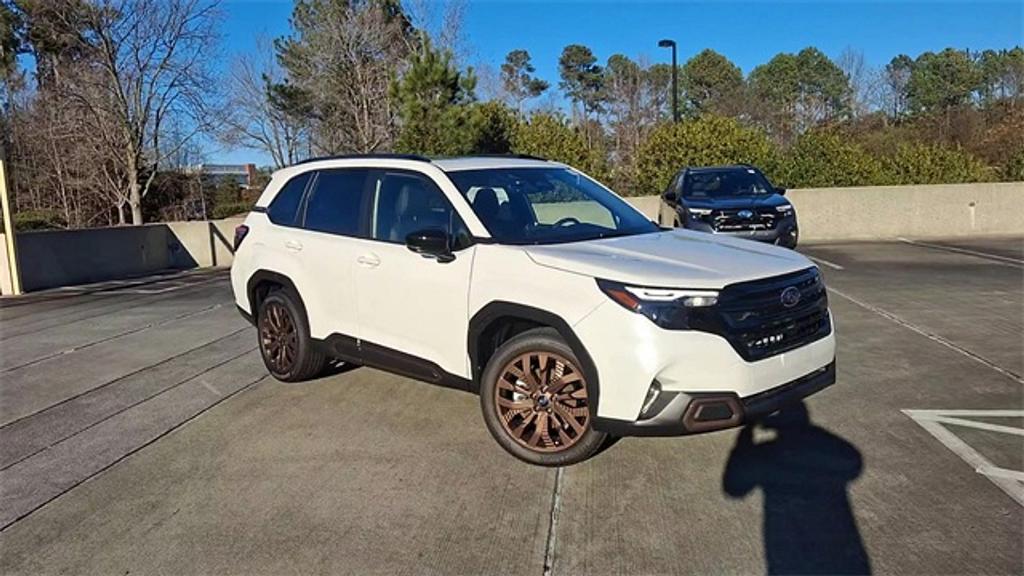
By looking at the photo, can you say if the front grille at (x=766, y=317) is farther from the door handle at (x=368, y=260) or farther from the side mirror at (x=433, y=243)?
the door handle at (x=368, y=260)

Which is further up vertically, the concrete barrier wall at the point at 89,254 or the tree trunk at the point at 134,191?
the tree trunk at the point at 134,191

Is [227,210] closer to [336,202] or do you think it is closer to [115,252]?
[115,252]

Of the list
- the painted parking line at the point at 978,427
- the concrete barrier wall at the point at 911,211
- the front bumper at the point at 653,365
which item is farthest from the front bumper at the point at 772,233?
the front bumper at the point at 653,365

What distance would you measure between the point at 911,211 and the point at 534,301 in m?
15.6

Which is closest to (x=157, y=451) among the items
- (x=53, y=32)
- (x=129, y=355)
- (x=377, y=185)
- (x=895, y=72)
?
(x=377, y=185)

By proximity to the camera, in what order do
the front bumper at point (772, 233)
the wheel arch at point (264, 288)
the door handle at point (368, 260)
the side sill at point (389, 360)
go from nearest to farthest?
the side sill at point (389, 360) < the door handle at point (368, 260) < the wheel arch at point (264, 288) < the front bumper at point (772, 233)

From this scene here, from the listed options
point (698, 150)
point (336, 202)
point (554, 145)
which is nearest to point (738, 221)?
point (336, 202)

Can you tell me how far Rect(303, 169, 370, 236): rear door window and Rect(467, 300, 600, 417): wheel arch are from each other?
1.33 meters

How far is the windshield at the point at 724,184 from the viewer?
11.4m

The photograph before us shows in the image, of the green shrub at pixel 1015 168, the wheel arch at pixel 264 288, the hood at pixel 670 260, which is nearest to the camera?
the hood at pixel 670 260

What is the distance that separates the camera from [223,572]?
297cm

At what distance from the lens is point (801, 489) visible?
141 inches

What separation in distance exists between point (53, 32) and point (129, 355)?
2209 cm

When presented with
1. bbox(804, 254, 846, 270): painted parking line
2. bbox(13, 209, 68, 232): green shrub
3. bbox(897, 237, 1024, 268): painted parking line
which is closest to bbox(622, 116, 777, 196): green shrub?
bbox(897, 237, 1024, 268): painted parking line
